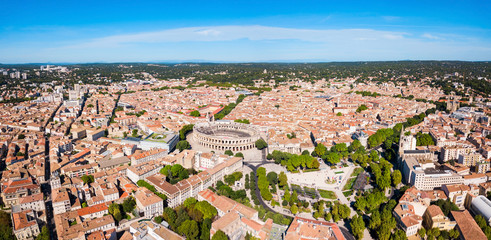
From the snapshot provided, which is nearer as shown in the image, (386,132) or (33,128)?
(386,132)

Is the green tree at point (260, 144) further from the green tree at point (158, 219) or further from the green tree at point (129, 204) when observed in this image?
the green tree at point (158, 219)

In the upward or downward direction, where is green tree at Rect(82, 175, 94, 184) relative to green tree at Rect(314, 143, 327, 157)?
downward

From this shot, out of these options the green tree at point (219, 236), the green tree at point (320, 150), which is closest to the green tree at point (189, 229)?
the green tree at point (219, 236)

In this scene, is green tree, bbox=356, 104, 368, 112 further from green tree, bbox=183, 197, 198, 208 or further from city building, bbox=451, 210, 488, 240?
green tree, bbox=183, 197, 198, 208

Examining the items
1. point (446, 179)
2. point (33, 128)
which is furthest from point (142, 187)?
point (33, 128)

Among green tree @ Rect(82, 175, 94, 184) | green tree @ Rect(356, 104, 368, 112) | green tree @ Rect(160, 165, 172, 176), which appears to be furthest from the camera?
green tree @ Rect(356, 104, 368, 112)

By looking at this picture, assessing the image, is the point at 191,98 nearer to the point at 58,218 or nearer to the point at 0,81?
the point at 58,218

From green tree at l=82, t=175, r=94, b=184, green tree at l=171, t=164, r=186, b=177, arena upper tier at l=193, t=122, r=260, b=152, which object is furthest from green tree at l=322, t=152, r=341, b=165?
green tree at l=82, t=175, r=94, b=184

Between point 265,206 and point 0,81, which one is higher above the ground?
point 0,81
